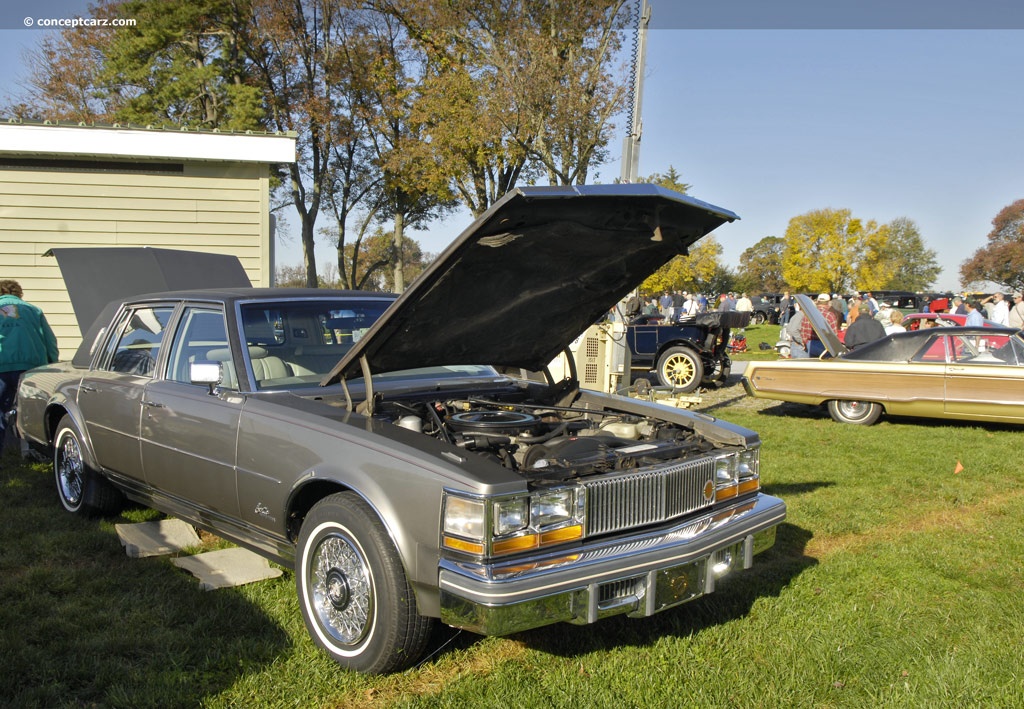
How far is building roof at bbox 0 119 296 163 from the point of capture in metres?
10.0

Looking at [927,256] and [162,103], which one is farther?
[927,256]

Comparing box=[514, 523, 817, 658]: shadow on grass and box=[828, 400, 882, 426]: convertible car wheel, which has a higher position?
box=[828, 400, 882, 426]: convertible car wheel

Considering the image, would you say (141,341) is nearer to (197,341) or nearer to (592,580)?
(197,341)

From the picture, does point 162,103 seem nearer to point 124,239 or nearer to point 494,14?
point 494,14

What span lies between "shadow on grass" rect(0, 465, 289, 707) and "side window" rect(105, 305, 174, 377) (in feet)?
3.41

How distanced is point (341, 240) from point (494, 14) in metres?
11.7

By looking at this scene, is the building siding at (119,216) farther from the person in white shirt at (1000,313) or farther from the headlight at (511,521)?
the person in white shirt at (1000,313)

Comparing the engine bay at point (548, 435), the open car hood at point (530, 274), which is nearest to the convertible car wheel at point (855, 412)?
the open car hood at point (530, 274)

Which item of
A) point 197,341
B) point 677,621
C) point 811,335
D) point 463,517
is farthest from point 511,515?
point 811,335

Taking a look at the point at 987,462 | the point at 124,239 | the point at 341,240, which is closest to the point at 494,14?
the point at 341,240

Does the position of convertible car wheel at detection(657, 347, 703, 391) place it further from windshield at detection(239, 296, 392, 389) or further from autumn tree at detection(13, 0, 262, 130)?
autumn tree at detection(13, 0, 262, 130)

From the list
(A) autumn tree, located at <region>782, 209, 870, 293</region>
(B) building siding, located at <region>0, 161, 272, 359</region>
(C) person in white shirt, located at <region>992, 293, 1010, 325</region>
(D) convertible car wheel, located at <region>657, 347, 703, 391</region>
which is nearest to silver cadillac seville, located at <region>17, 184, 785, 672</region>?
(B) building siding, located at <region>0, 161, 272, 359</region>

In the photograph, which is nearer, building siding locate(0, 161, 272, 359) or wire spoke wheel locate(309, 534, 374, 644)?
wire spoke wheel locate(309, 534, 374, 644)

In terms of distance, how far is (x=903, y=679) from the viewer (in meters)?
3.11
